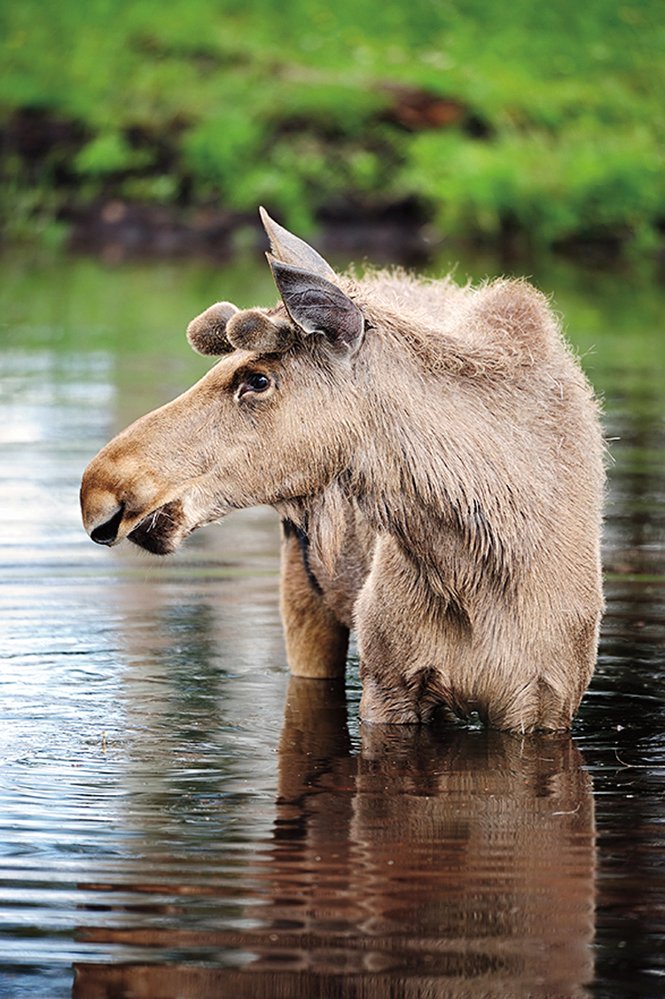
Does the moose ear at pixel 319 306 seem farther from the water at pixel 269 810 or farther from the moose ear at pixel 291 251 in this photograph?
the water at pixel 269 810

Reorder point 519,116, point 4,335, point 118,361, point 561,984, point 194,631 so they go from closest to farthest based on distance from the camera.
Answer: point 561,984, point 194,631, point 118,361, point 4,335, point 519,116

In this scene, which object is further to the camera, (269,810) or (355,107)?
(355,107)

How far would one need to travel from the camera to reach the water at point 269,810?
530 cm

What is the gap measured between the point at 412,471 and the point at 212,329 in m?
0.83

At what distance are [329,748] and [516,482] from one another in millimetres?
1250

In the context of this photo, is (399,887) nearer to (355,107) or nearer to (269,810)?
(269,810)

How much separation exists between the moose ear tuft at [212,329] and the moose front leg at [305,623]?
174 centimetres

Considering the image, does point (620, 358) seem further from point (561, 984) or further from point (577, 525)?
point (561, 984)

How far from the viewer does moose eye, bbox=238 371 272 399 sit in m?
6.70

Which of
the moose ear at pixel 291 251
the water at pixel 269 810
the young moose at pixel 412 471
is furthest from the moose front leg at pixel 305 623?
the moose ear at pixel 291 251

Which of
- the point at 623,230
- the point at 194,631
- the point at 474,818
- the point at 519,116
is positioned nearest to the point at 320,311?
the point at 474,818

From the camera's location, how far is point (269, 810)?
6.66 m

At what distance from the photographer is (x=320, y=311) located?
6629 mm

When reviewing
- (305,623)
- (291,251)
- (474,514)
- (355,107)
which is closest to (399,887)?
(474,514)
